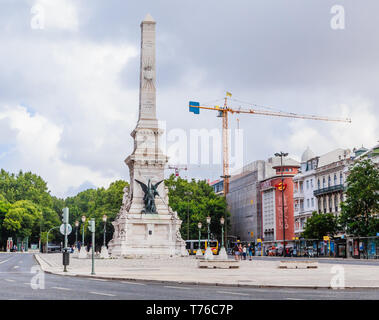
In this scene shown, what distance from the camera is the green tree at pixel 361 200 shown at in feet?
220

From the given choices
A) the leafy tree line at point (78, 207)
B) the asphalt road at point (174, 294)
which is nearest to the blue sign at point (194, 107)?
the leafy tree line at point (78, 207)

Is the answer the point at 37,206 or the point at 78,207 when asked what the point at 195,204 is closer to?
the point at 37,206

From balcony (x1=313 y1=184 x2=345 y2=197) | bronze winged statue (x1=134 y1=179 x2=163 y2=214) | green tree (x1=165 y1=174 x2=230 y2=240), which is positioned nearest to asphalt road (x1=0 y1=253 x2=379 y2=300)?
bronze winged statue (x1=134 y1=179 x2=163 y2=214)

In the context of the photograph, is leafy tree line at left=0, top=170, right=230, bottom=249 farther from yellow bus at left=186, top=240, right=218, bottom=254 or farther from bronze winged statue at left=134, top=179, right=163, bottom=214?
bronze winged statue at left=134, top=179, right=163, bottom=214

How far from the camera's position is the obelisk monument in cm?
5844

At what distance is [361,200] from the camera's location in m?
68.2

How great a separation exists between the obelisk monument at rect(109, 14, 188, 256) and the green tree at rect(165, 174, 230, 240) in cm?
4610

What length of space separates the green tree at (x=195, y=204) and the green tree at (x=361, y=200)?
41436 mm

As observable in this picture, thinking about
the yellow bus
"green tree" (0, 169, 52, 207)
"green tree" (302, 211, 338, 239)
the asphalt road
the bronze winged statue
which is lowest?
the asphalt road

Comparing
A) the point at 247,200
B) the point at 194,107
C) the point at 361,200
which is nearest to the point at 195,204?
the point at 247,200
